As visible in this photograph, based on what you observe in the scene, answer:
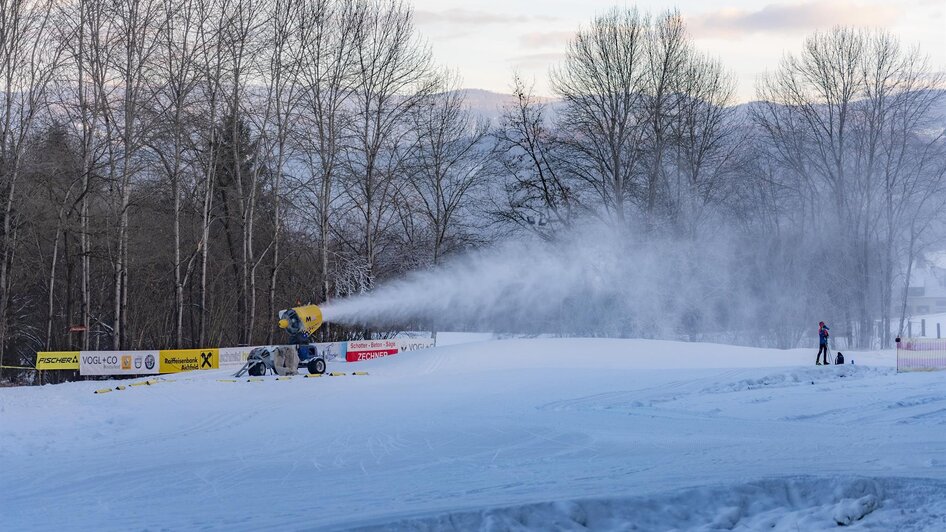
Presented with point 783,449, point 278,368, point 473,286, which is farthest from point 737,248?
point 783,449

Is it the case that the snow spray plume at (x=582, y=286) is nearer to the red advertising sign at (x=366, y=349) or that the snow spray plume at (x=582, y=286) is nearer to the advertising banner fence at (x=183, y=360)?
the red advertising sign at (x=366, y=349)

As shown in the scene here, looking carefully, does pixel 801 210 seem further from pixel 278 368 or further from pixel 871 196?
pixel 278 368

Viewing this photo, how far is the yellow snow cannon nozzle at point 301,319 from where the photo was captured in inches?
1042

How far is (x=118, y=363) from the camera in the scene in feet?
A: 105

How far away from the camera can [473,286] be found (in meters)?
41.5

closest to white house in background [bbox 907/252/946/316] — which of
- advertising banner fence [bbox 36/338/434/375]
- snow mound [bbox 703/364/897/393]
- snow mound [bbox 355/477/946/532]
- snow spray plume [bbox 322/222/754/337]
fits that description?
snow spray plume [bbox 322/222/754/337]

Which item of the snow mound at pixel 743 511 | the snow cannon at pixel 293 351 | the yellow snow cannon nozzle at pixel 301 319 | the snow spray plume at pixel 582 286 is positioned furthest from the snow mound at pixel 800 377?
the snow spray plume at pixel 582 286

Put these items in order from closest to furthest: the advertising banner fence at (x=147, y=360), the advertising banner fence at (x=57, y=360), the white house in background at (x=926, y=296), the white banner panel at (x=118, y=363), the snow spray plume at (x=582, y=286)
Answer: the advertising banner fence at (x=57, y=360) → the advertising banner fence at (x=147, y=360) → the white banner panel at (x=118, y=363) → the snow spray plume at (x=582, y=286) → the white house in background at (x=926, y=296)

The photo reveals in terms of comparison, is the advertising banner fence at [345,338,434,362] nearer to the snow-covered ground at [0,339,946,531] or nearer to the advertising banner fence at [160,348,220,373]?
the advertising banner fence at [160,348,220,373]

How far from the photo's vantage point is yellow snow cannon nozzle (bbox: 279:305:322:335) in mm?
26469

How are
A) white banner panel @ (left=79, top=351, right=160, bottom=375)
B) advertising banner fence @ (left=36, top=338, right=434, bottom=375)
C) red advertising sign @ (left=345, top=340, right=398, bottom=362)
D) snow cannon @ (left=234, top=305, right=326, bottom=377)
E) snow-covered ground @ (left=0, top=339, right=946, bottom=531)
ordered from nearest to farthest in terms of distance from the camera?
1. snow-covered ground @ (left=0, top=339, right=946, bottom=531)
2. snow cannon @ (left=234, top=305, right=326, bottom=377)
3. advertising banner fence @ (left=36, top=338, right=434, bottom=375)
4. white banner panel @ (left=79, top=351, right=160, bottom=375)
5. red advertising sign @ (left=345, top=340, right=398, bottom=362)

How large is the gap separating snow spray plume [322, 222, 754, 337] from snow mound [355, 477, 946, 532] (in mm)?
30112

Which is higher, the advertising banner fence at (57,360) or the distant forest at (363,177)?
the distant forest at (363,177)

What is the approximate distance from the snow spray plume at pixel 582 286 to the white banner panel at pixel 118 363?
10.9m
